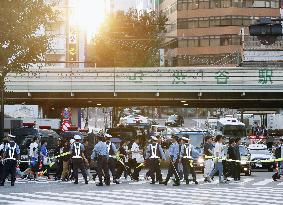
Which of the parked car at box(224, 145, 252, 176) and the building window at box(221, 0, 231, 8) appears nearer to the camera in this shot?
the parked car at box(224, 145, 252, 176)

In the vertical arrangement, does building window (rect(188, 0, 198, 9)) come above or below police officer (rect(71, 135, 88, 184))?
above

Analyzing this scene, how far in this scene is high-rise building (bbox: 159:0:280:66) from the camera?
356 ft

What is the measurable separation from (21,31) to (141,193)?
14.2 m

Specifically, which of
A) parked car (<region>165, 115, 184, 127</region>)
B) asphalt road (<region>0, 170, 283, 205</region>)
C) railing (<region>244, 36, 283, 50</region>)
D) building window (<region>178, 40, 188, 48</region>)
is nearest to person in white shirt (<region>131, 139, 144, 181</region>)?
asphalt road (<region>0, 170, 283, 205</region>)

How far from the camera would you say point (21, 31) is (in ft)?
123

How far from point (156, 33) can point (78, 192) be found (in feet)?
231

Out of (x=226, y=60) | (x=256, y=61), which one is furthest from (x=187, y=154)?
(x=226, y=60)

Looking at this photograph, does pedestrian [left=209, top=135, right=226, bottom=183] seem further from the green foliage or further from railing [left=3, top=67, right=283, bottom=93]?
railing [left=3, top=67, right=283, bottom=93]

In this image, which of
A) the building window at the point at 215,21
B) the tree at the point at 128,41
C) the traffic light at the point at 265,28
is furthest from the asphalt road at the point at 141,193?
the building window at the point at 215,21

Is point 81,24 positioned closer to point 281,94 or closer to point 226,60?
point 226,60

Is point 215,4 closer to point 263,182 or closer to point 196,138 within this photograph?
point 196,138

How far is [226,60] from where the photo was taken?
10650cm

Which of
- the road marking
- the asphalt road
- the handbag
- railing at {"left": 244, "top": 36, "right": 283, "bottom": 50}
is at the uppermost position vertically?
railing at {"left": 244, "top": 36, "right": 283, "bottom": 50}

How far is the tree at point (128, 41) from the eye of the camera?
8871 cm
